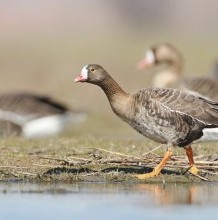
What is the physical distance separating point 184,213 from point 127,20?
48556mm

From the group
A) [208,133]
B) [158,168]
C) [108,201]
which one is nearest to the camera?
[108,201]

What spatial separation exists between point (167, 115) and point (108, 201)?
183 cm

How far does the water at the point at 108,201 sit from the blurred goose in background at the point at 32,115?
291 inches

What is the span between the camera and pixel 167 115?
10.2 m

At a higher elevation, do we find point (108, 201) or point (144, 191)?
point (144, 191)

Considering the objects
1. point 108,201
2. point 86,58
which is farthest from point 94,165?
point 86,58

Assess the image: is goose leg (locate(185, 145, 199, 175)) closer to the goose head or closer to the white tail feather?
the white tail feather

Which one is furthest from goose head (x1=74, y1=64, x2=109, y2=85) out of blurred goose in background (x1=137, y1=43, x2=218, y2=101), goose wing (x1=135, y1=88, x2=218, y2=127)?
blurred goose in background (x1=137, y1=43, x2=218, y2=101)

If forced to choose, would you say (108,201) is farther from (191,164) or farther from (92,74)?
(92,74)

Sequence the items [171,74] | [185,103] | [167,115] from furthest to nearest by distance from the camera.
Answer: [171,74] < [185,103] < [167,115]

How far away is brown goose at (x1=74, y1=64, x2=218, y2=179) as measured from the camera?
33.4 ft

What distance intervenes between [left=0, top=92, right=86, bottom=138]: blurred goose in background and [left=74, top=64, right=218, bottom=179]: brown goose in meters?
6.67

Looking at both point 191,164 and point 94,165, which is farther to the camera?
point 94,165

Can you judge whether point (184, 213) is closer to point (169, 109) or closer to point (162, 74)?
point (169, 109)
